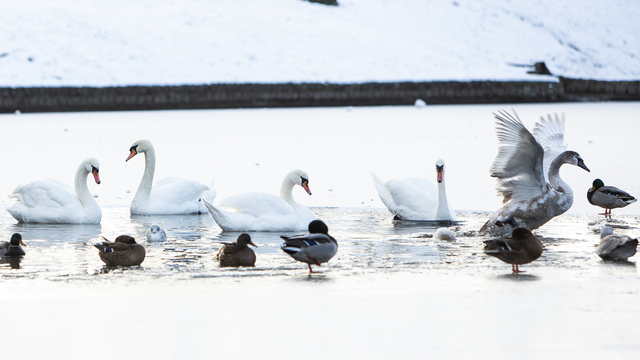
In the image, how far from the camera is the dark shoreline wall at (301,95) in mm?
40500

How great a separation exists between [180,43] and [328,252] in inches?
1871

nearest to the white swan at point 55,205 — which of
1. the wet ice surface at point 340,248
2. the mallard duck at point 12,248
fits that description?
the wet ice surface at point 340,248

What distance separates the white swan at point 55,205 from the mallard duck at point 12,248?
6.88ft

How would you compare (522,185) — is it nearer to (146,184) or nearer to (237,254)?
(237,254)

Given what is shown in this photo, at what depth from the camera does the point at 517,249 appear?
6098mm

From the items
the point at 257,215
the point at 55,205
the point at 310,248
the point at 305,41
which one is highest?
the point at 305,41

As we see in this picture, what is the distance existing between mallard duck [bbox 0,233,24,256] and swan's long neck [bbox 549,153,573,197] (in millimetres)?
5114

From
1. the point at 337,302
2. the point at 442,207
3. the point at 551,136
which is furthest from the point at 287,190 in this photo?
the point at 337,302

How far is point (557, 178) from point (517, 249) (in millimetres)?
2905

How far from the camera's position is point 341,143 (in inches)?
776

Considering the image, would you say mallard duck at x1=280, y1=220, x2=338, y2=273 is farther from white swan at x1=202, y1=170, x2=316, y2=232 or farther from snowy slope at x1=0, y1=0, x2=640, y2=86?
snowy slope at x1=0, y1=0, x2=640, y2=86

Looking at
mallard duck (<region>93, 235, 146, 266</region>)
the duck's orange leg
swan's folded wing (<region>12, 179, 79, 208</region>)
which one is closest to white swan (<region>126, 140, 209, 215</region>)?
swan's folded wing (<region>12, 179, 79, 208</region>)

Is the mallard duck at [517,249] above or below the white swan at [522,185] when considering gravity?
below

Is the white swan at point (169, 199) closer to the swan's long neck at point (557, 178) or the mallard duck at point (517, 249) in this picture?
the swan's long neck at point (557, 178)
